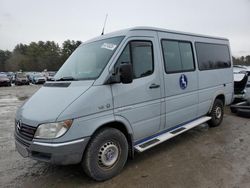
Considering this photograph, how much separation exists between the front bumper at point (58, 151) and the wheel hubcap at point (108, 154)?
39 cm

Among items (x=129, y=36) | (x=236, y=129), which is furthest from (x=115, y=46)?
(x=236, y=129)

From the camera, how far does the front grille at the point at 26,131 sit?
3046 millimetres

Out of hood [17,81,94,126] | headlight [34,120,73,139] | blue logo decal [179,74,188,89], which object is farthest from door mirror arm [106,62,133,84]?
blue logo decal [179,74,188,89]

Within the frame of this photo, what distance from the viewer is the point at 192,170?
3.63 m

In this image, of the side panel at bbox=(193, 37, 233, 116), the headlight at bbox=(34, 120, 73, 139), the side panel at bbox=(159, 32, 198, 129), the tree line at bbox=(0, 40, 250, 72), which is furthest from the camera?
the tree line at bbox=(0, 40, 250, 72)

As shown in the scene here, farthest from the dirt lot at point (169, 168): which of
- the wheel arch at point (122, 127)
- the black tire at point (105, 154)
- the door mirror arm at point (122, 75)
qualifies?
the door mirror arm at point (122, 75)

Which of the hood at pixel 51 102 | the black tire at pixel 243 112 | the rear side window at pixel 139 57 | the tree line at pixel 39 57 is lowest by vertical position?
the black tire at pixel 243 112

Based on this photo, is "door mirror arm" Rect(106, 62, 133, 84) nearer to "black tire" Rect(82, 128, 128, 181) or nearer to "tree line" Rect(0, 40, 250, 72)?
"black tire" Rect(82, 128, 128, 181)

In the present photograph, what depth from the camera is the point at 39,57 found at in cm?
6762

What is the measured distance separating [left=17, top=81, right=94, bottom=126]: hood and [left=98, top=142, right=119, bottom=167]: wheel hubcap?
92cm

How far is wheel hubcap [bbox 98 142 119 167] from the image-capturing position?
3357mm

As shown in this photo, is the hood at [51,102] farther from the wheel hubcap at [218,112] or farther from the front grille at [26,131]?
the wheel hubcap at [218,112]

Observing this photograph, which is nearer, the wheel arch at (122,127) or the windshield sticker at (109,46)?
the wheel arch at (122,127)

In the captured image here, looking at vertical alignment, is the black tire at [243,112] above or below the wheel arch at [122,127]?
below
